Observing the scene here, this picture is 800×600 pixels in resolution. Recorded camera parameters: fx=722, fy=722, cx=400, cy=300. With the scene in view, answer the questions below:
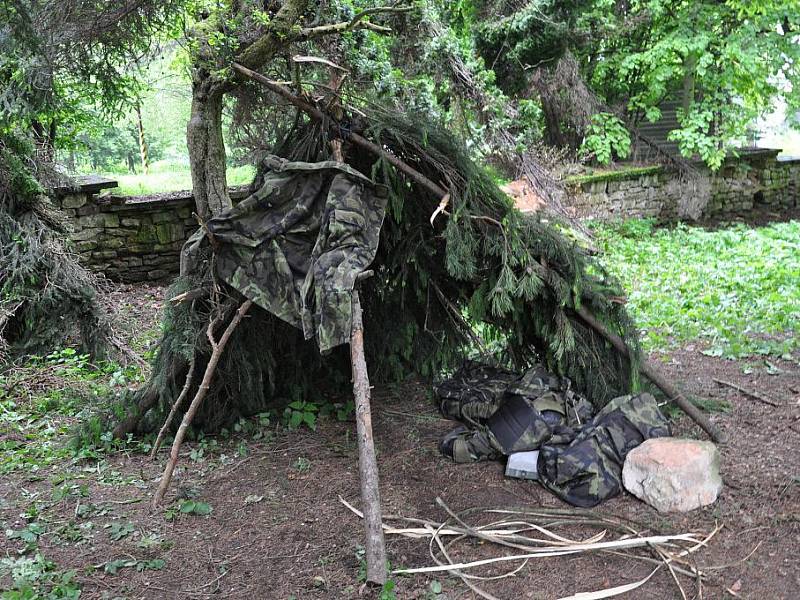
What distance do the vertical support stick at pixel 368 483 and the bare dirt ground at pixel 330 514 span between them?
177 mm

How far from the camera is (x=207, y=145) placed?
5.52 m

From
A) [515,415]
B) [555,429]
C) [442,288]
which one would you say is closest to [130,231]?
[442,288]

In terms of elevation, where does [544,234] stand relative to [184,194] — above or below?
below

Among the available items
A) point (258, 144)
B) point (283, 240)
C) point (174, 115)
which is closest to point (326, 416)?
point (283, 240)

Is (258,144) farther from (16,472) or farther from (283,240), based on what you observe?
(16,472)

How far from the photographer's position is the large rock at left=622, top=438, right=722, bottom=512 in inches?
158

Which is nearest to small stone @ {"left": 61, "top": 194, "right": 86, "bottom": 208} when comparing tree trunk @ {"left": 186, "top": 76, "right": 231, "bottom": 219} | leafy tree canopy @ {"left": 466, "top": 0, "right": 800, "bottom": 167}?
tree trunk @ {"left": 186, "top": 76, "right": 231, "bottom": 219}

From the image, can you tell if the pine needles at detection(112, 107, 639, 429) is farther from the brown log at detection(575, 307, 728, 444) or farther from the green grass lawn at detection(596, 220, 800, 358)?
the green grass lawn at detection(596, 220, 800, 358)

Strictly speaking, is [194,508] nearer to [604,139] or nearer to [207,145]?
[207,145]

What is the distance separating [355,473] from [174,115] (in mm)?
14066

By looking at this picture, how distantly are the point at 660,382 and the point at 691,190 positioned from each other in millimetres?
9814

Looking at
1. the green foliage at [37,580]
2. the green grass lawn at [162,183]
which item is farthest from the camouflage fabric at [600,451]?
the green grass lawn at [162,183]

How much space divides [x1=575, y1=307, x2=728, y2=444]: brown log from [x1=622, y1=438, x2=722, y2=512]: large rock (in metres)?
0.66

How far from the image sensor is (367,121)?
15.8 ft
